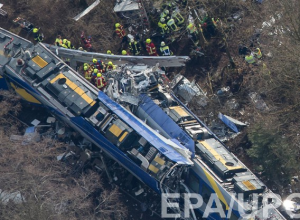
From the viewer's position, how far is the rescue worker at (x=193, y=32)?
27.7 meters

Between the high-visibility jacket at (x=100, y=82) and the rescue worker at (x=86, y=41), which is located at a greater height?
the rescue worker at (x=86, y=41)

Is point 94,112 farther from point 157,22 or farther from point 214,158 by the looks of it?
point 157,22

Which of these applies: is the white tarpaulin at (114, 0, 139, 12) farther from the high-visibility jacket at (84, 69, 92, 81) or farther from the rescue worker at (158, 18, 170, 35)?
the high-visibility jacket at (84, 69, 92, 81)

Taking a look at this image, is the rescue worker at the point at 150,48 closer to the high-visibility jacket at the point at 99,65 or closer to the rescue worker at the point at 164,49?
the rescue worker at the point at 164,49

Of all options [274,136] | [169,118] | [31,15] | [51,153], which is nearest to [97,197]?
[51,153]

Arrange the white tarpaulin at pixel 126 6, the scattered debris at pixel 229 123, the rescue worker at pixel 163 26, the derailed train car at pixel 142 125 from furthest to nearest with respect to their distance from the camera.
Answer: the white tarpaulin at pixel 126 6 < the rescue worker at pixel 163 26 < the scattered debris at pixel 229 123 < the derailed train car at pixel 142 125

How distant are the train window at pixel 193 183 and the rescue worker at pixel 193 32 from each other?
359 inches

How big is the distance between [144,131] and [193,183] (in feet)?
10.6

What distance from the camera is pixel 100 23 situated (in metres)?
29.0

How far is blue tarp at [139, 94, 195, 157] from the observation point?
73.6ft

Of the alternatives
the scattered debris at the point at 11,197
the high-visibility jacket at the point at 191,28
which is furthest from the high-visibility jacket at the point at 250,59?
the scattered debris at the point at 11,197

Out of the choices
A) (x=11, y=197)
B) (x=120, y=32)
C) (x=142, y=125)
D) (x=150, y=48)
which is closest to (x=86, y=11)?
(x=120, y=32)

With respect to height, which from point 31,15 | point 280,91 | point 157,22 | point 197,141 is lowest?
point 280,91

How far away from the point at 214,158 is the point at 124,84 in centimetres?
611
